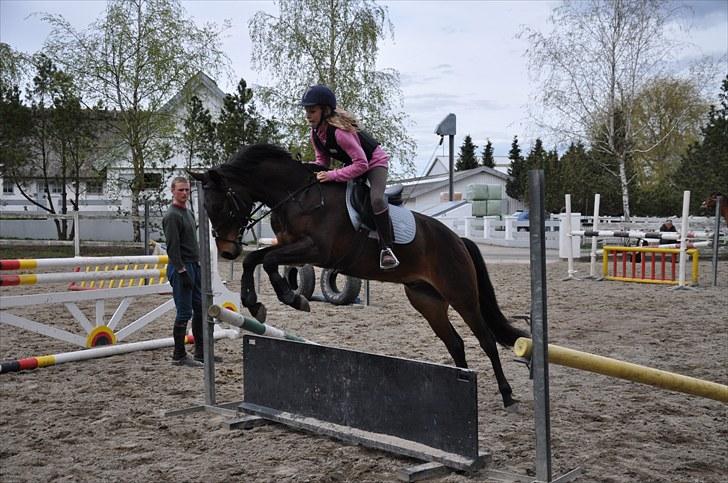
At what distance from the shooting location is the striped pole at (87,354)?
6242 mm

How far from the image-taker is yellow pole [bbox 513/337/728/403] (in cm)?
346

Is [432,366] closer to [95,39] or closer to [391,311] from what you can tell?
[391,311]

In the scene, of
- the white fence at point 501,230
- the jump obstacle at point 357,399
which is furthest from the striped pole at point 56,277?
the white fence at point 501,230

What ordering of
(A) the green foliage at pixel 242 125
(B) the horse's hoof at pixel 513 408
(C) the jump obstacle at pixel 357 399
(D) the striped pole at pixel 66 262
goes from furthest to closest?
1. (A) the green foliage at pixel 242 125
2. (D) the striped pole at pixel 66 262
3. (B) the horse's hoof at pixel 513 408
4. (C) the jump obstacle at pixel 357 399

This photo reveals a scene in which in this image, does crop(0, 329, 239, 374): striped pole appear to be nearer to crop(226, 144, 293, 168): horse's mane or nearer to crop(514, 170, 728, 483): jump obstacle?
crop(226, 144, 293, 168): horse's mane

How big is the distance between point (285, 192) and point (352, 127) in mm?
649

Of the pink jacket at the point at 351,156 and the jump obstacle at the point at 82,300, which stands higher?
the pink jacket at the point at 351,156

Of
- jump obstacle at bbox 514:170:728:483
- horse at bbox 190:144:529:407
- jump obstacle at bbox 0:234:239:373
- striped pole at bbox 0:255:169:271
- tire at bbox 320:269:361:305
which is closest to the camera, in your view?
jump obstacle at bbox 514:170:728:483

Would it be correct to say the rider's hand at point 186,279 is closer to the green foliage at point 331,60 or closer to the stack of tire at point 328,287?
the stack of tire at point 328,287

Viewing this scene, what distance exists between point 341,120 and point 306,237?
0.83 meters

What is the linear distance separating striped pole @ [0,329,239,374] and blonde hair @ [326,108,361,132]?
12.0 feet

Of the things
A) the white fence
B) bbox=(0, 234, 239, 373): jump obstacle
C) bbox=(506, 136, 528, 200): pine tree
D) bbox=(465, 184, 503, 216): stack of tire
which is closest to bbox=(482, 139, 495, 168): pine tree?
bbox=(506, 136, 528, 200): pine tree

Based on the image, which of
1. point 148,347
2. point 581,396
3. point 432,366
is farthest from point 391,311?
point 432,366

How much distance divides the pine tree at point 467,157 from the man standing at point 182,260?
178 ft
